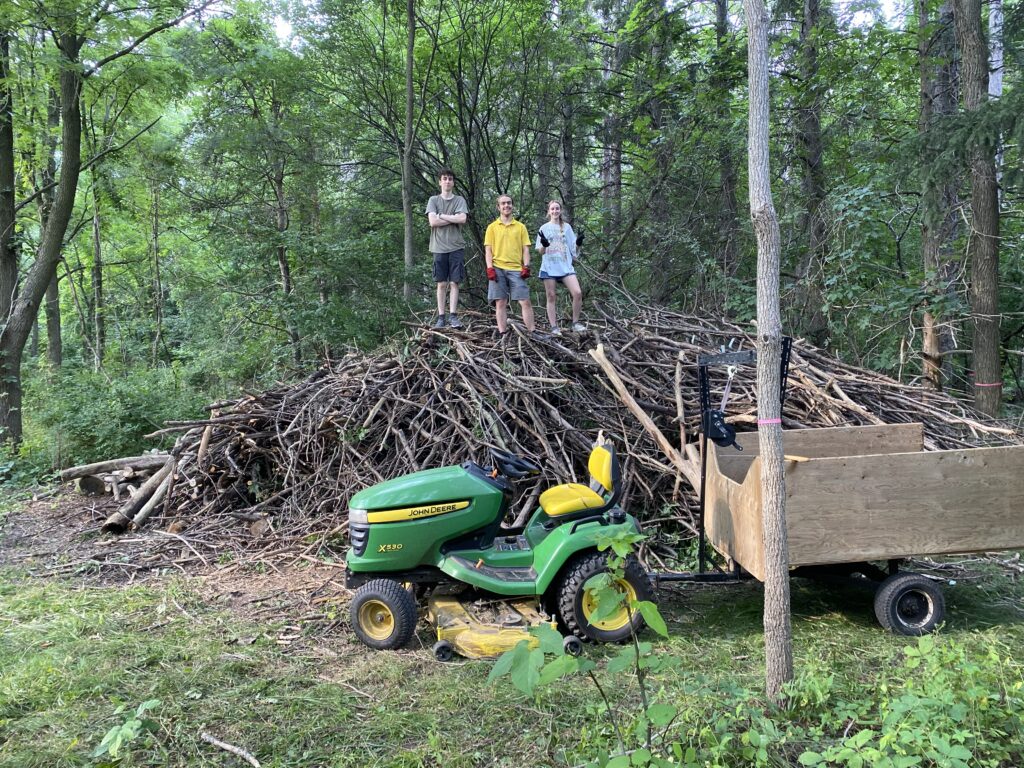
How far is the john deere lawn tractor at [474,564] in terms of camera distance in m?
3.76

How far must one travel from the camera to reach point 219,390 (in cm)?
1248

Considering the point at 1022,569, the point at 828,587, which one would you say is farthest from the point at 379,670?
the point at 1022,569

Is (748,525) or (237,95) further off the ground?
(237,95)

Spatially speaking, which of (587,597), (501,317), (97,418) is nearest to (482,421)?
(501,317)

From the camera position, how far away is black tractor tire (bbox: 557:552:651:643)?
375cm

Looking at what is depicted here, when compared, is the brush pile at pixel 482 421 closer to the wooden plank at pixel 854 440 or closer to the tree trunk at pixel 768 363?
the wooden plank at pixel 854 440

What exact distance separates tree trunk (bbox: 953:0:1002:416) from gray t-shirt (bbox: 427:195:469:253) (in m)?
5.99

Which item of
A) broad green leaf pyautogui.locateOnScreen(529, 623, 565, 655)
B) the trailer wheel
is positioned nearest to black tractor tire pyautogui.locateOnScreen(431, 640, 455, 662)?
broad green leaf pyautogui.locateOnScreen(529, 623, 565, 655)

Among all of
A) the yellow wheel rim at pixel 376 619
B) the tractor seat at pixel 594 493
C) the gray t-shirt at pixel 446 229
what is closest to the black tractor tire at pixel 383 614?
the yellow wheel rim at pixel 376 619

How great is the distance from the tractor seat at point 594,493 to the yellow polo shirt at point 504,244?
3.75 m

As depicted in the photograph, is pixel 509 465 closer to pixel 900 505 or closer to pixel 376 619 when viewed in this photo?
pixel 376 619

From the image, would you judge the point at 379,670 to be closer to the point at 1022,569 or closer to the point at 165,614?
the point at 165,614

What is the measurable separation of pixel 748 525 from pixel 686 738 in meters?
1.49

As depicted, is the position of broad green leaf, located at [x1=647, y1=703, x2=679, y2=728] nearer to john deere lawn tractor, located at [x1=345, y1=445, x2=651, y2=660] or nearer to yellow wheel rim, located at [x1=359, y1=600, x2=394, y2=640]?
john deere lawn tractor, located at [x1=345, y1=445, x2=651, y2=660]
